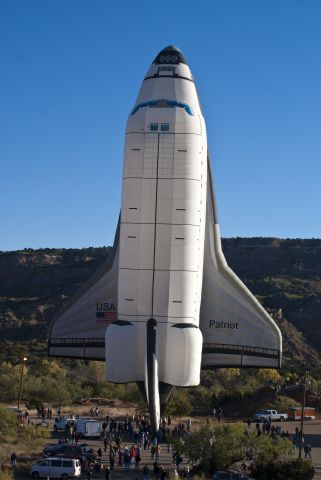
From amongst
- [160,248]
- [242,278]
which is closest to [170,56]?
[160,248]

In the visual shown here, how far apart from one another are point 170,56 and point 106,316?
12.0 metres

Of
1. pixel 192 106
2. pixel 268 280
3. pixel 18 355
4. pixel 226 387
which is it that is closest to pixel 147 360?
pixel 192 106

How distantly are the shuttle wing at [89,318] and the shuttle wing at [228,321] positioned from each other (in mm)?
4222

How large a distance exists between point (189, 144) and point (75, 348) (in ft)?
37.4

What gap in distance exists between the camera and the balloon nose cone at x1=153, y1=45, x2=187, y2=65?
31984 mm

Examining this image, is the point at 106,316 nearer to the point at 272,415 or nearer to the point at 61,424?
the point at 61,424

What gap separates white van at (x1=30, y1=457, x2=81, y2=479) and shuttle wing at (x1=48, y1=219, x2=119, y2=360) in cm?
852

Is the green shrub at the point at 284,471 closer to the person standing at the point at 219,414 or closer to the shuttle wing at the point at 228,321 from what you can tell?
the shuttle wing at the point at 228,321

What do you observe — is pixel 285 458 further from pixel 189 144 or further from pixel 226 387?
pixel 226 387

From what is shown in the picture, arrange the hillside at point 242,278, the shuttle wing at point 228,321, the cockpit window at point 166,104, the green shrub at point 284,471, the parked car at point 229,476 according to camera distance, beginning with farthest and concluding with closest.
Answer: the hillside at point 242,278, the shuttle wing at point 228,321, the cockpit window at point 166,104, the green shrub at point 284,471, the parked car at point 229,476

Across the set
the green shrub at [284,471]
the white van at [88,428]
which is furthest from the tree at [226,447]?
the white van at [88,428]

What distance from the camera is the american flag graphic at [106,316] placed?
33.7 metres

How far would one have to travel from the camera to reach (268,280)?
107m

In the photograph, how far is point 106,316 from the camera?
111 ft
